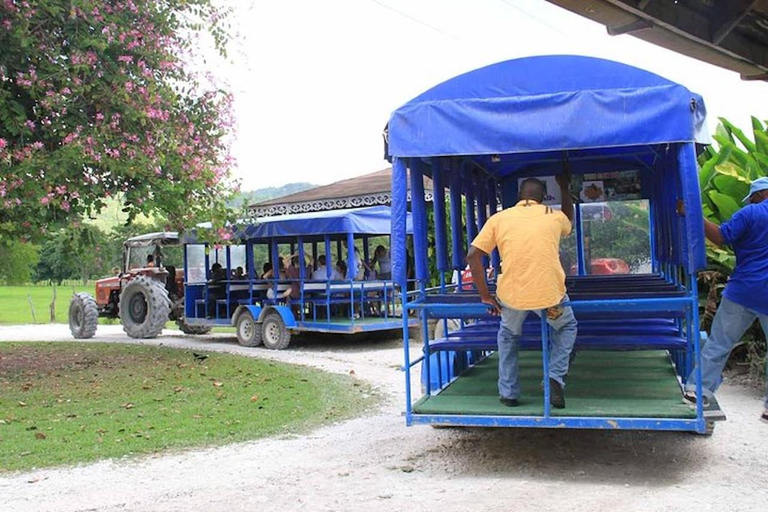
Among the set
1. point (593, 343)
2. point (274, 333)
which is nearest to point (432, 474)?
point (593, 343)

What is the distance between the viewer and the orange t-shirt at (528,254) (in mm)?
5750

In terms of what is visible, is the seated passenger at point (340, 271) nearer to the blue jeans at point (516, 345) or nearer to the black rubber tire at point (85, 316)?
the black rubber tire at point (85, 316)

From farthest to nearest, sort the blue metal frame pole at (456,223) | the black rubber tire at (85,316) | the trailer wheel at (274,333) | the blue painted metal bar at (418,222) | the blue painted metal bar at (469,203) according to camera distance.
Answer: the black rubber tire at (85,316)
the trailer wheel at (274,333)
the blue painted metal bar at (469,203)
the blue metal frame pole at (456,223)
the blue painted metal bar at (418,222)

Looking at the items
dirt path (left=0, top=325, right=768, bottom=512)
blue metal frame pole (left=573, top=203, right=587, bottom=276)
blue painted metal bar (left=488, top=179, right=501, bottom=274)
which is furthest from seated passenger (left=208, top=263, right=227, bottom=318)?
dirt path (left=0, top=325, right=768, bottom=512)

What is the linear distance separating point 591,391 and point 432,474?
1503mm

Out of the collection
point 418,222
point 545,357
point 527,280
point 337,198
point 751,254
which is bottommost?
point 545,357

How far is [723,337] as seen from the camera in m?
6.30

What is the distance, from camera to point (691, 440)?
677cm

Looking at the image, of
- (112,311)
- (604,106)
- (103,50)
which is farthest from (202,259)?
(604,106)

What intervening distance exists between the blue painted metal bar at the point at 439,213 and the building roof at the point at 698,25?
1914 millimetres

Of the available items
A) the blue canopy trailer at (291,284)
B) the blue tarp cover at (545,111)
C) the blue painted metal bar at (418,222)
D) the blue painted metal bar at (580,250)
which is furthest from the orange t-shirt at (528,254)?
the blue canopy trailer at (291,284)

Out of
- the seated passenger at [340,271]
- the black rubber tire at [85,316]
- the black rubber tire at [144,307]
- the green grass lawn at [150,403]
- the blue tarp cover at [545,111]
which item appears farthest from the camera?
the black rubber tire at [85,316]

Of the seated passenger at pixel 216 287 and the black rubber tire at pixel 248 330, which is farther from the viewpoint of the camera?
the seated passenger at pixel 216 287

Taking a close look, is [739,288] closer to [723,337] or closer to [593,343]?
[723,337]
